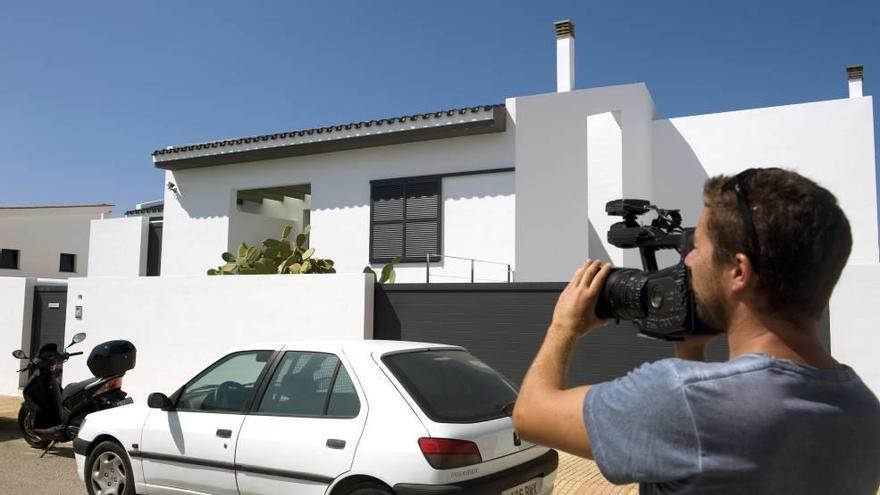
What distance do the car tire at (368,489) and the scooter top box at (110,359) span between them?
454cm

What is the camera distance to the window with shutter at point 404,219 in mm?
12484

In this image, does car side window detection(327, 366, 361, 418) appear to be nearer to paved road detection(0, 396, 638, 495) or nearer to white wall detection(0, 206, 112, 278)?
paved road detection(0, 396, 638, 495)

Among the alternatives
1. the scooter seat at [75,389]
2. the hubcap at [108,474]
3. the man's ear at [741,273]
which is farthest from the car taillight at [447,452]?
the scooter seat at [75,389]

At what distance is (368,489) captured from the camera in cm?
389

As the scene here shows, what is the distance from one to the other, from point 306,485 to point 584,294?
306cm

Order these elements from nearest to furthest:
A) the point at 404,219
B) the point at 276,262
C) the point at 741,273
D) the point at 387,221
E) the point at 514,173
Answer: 1. the point at 741,273
2. the point at 276,262
3. the point at 514,173
4. the point at 404,219
5. the point at 387,221

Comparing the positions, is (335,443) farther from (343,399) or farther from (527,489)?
(527,489)

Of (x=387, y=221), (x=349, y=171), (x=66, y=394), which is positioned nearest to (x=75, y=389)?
(x=66, y=394)

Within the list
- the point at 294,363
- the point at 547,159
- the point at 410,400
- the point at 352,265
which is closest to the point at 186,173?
the point at 352,265

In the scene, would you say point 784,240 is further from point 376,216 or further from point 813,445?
point 376,216

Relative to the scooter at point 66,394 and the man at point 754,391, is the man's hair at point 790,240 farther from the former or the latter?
the scooter at point 66,394

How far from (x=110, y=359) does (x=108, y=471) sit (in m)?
2.14

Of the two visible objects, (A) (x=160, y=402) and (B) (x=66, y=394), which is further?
(B) (x=66, y=394)

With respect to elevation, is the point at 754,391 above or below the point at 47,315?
above
